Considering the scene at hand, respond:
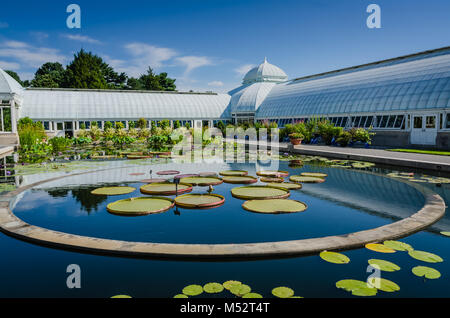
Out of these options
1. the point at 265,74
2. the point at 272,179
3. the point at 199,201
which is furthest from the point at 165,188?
the point at 265,74

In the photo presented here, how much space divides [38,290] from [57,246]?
4.43 ft

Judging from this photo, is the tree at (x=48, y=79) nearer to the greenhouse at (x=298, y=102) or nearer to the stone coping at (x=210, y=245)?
the greenhouse at (x=298, y=102)

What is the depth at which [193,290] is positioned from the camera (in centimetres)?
378

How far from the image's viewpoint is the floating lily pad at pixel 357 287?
3.70 m

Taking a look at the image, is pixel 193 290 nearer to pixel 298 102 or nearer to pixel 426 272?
pixel 426 272

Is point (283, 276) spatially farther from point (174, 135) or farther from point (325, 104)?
point (325, 104)

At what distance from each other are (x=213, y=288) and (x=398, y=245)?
10.3ft

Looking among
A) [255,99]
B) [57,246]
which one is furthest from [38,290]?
[255,99]

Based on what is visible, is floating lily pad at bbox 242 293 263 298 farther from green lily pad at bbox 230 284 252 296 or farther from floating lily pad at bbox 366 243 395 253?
floating lily pad at bbox 366 243 395 253

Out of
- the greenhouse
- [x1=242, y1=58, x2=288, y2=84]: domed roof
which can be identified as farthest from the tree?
[x1=242, y1=58, x2=288, y2=84]: domed roof

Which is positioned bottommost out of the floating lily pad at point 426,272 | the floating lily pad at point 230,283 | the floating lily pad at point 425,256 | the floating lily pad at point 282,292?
the floating lily pad at point 282,292

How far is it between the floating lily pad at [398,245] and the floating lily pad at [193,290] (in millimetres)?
3110

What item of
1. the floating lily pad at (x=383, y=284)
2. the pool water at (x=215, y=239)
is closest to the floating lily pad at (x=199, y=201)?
the pool water at (x=215, y=239)
